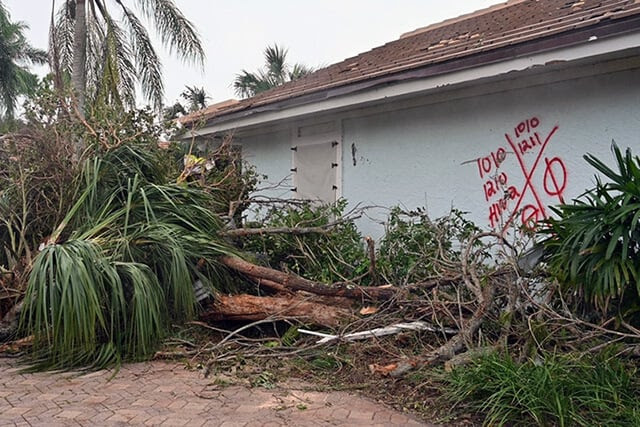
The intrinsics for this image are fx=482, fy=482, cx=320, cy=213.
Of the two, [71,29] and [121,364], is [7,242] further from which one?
[71,29]

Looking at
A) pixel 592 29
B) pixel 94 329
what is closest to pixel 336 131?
pixel 592 29

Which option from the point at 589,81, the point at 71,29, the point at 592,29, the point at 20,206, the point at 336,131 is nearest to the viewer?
the point at 592,29

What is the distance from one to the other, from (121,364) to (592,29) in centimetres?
526

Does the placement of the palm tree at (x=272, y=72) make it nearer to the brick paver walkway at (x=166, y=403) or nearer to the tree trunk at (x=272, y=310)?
the tree trunk at (x=272, y=310)

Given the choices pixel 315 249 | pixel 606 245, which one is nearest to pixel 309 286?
pixel 315 249

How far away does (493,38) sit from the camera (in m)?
5.66

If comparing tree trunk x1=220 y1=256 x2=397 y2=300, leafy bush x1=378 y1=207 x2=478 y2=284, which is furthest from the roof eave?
Result: tree trunk x1=220 y1=256 x2=397 y2=300

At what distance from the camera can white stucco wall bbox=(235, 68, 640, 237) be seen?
190 inches

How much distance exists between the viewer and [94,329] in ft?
14.2

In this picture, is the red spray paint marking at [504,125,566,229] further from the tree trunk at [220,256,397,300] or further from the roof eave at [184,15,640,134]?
the tree trunk at [220,256,397,300]

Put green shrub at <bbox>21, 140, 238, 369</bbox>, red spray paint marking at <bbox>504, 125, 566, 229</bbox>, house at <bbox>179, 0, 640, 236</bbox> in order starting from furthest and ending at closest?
red spray paint marking at <bbox>504, 125, 566, 229</bbox> → house at <bbox>179, 0, 640, 236</bbox> → green shrub at <bbox>21, 140, 238, 369</bbox>

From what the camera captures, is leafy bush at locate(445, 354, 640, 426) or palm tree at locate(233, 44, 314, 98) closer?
leafy bush at locate(445, 354, 640, 426)

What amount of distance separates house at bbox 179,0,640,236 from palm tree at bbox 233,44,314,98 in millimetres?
13893

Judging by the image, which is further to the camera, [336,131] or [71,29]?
[71,29]
